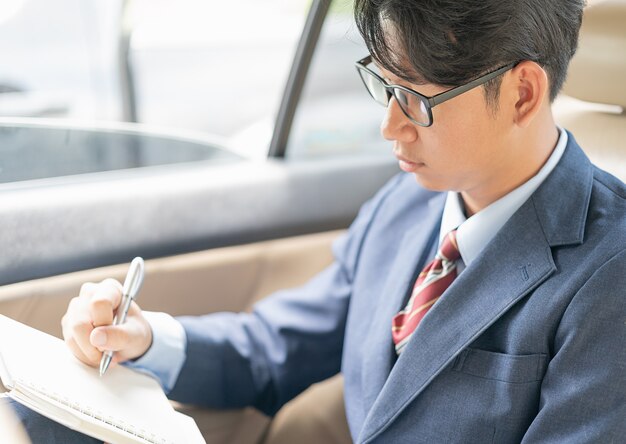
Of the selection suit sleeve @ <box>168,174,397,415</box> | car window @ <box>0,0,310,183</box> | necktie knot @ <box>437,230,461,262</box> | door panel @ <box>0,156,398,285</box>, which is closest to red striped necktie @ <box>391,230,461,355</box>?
necktie knot @ <box>437,230,461,262</box>

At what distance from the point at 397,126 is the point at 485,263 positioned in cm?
24

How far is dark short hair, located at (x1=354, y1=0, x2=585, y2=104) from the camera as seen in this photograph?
3.46 ft

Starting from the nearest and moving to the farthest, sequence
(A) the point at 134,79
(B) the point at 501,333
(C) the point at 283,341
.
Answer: (B) the point at 501,333
(C) the point at 283,341
(A) the point at 134,79

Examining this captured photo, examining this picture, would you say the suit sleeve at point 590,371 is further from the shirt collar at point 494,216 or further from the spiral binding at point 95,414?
the spiral binding at point 95,414

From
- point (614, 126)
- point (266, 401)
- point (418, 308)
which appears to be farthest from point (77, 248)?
point (614, 126)

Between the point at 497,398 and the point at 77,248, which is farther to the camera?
the point at 77,248

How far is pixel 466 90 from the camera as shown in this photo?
1098mm

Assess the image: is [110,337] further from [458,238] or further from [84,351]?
[458,238]

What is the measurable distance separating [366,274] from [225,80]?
189 cm

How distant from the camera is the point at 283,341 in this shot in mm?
1568

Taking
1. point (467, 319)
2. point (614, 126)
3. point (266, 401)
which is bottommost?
point (266, 401)

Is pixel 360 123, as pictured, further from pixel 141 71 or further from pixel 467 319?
pixel 467 319

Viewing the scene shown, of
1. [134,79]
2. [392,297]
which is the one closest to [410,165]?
[392,297]

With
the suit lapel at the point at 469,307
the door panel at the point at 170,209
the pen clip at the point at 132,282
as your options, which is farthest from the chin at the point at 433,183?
the door panel at the point at 170,209
